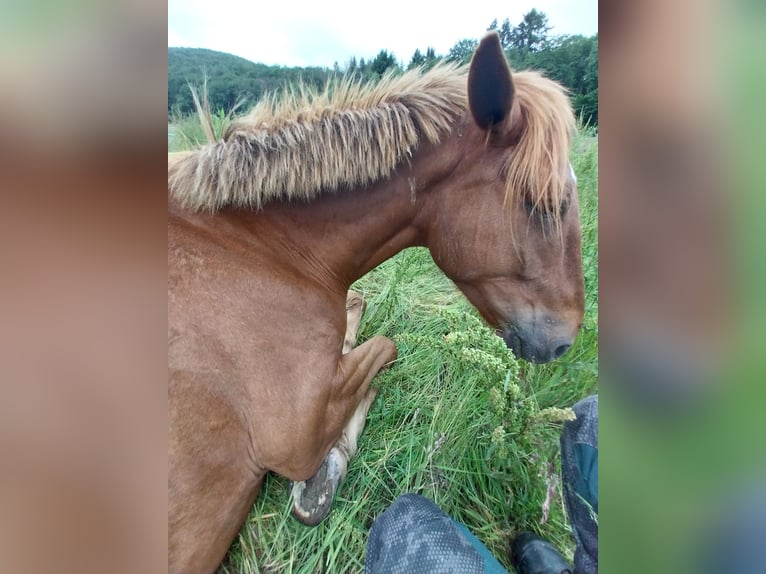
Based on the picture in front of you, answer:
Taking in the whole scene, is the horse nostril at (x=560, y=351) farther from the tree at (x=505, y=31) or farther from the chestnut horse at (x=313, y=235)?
the tree at (x=505, y=31)

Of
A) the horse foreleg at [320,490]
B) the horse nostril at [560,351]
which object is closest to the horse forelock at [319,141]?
the horse nostril at [560,351]

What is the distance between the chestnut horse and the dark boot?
65 cm

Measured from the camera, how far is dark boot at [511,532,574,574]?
133 centimetres

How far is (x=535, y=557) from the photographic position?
1.36 metres

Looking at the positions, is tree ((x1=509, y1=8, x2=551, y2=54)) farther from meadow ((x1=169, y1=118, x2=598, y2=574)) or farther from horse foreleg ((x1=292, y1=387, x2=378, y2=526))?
horse foreleg ((x1=292, y1=387, x2=378, y2=526))

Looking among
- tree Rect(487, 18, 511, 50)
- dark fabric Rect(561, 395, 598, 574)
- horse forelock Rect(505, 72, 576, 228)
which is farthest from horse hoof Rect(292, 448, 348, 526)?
tree Rect(487, 18, 511, 50)

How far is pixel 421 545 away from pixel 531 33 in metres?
1.64

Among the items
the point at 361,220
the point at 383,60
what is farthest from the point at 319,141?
the point at 383,60

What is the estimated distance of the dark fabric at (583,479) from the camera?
3.80ft

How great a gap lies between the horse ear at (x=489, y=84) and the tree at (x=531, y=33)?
0.40 metres
